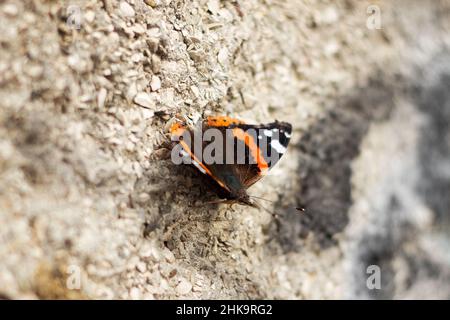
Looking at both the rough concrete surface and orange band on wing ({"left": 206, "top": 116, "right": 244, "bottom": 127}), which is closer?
the rough concrete surface

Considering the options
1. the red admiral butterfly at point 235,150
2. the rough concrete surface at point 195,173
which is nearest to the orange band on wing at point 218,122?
the red admiral butterfly at point 235,150

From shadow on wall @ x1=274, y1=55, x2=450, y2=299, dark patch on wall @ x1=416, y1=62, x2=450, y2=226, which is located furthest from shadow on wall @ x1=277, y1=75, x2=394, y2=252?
dark patch on wall @ x1=416, y1=62, x2=450, y2=226

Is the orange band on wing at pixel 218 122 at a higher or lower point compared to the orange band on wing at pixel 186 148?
higher

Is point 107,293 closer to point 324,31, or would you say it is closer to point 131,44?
point 131,44

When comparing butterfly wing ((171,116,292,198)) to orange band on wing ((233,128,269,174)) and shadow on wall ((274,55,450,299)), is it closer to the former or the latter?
orange band on wing ((233,128,269,174))

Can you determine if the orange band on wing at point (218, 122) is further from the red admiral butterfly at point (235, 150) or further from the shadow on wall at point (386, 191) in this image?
the shadow on wall at point (386, 191)

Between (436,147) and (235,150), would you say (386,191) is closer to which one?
(436,147)
